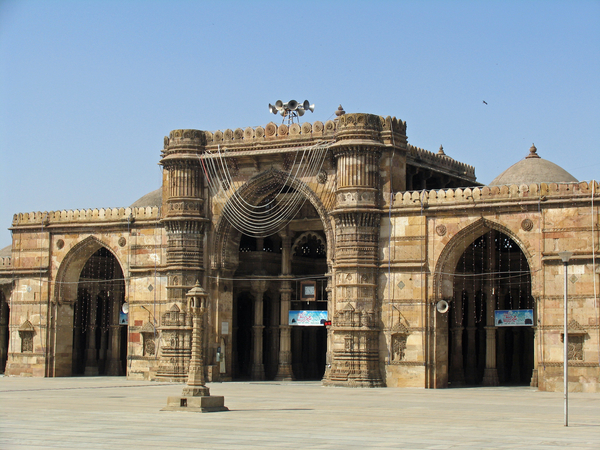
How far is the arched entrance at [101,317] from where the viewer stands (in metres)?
43.2

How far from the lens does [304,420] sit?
21.1 m

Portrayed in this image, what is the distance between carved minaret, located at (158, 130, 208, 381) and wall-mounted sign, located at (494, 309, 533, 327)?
11301 millimetres

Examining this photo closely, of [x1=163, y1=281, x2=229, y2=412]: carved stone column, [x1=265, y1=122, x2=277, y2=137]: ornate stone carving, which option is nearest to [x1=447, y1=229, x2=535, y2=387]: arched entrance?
[x1=265, y1=122, x2=277, y2=137]: ornate stone carving

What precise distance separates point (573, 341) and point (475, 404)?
6258 millimetres

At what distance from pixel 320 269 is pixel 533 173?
10.7 metres

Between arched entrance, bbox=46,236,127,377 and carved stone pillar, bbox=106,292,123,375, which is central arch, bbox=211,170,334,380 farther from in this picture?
arched entrance, bbox=46,236,127,377

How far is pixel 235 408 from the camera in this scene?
24359mm

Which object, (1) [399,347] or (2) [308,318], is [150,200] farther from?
(1) [399,347]

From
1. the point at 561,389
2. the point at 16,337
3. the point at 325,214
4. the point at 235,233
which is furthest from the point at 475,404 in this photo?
the point at 16,337

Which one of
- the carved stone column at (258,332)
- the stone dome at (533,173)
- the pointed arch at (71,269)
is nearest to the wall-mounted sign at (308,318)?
the carved stone column at (258,332)

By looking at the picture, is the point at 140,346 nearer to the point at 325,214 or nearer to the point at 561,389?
the point at 325,214

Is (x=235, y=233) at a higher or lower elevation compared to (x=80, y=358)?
higher

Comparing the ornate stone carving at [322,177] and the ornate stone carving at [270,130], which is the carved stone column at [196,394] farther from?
the ornate stone carving at [270,130]

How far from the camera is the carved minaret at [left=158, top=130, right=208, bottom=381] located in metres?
37.1
